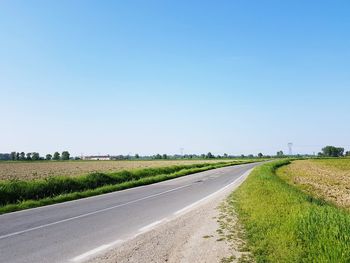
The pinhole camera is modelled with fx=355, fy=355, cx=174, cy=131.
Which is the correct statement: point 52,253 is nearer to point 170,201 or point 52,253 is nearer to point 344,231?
point 344,231

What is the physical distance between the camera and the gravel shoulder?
691 centimetres

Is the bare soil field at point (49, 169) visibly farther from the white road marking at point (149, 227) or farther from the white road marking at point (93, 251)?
the white road marking at point (93, 251)

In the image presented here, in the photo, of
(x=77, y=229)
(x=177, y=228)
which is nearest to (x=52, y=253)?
(x=77, y=229)

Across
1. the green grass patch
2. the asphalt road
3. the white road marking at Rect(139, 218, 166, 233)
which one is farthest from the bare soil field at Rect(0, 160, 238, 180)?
the green grass patch

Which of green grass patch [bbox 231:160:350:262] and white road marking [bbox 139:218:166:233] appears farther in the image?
white road marking [bbox 139:218:166:233]

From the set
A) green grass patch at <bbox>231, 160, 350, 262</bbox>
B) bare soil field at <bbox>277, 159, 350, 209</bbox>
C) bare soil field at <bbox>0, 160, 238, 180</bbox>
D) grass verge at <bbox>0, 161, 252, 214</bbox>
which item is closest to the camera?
green grass patch at <bbox>231, 160, 350, 262</bbox>

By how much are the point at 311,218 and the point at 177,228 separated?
3.74 m

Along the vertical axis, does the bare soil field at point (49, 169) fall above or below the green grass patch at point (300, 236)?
above

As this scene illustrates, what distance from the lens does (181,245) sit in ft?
26.2

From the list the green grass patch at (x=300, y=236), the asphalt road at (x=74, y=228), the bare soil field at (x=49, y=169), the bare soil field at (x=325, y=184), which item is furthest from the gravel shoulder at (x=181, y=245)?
the bare soil field at (x=49, y=169)

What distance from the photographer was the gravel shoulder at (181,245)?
6.91 meters

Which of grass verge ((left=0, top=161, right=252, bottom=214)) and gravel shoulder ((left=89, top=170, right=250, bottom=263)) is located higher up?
grass verge ((left=0, top=161, right=252, bottom=214))

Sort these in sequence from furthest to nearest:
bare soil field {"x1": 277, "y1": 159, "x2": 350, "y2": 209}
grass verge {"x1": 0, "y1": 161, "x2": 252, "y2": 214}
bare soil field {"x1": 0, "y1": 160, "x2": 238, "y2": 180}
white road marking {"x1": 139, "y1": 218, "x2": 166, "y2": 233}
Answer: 1. bare soil field {"x1": 0, "y1": 160, "x2": 238, "y2": 180}
2. bare soil field {"x1": 277, "y1": 159, "x2": 350, "y2": 209}
3. grass verge {"x1": 0, "y1": 161, "x2": 252, "y2": 214}
4. white road marking {"x1": 139, "y1": 218, "x2": 166, "y2": 233}

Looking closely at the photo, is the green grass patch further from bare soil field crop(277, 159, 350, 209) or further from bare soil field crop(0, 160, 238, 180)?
bare soil field crop(0, 160, 238, 180)
